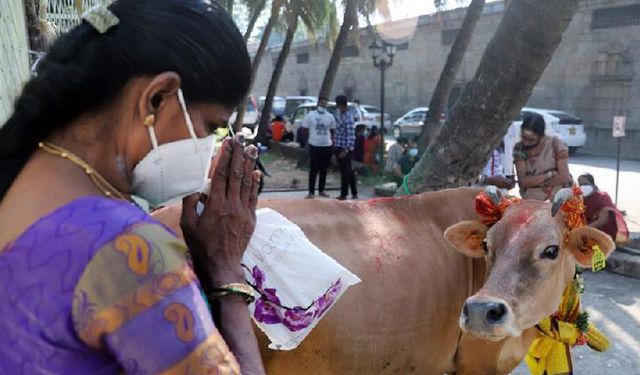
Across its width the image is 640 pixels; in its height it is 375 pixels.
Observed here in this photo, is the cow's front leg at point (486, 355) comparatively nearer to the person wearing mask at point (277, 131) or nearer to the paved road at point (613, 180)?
the paved road at point (613, 180)

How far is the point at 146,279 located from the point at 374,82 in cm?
3033

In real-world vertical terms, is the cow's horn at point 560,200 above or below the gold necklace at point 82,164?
below

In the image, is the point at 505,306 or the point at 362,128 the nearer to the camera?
the point at 505,306

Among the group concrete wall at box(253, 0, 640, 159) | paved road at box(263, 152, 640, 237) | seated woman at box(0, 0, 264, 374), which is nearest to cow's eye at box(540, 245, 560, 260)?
seated woman at box(0, 0, 264, 374)

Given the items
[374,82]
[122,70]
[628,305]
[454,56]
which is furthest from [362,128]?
[374,82]

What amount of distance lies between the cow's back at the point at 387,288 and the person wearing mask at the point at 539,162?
2.45 meters

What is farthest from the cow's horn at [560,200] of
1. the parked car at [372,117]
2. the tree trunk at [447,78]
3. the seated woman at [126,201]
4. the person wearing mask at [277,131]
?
the parked car at [372,117]

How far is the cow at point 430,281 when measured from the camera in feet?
8.32

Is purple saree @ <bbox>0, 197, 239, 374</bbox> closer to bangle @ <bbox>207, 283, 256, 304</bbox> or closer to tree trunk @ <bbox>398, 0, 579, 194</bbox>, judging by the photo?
bangle @ <bbox>207, 283, 256, 304</bbox>

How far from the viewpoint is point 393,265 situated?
9.27ft

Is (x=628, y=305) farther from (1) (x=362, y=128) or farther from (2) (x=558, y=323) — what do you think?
(1) (x=362, y=128)

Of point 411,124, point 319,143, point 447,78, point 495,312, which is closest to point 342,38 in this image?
point 447,78

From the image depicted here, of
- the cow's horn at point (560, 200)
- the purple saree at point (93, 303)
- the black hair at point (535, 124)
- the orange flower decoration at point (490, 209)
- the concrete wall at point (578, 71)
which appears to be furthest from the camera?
the concrete wall at point (578, 71)

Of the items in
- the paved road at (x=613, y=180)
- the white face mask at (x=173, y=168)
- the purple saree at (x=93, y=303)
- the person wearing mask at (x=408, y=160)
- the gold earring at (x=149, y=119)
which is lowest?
the paved road at (x=613, y=180)
